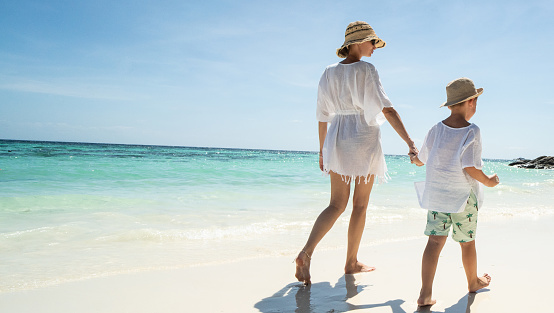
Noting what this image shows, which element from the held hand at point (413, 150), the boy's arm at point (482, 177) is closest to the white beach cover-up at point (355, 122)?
the held hand at point (413, 150)

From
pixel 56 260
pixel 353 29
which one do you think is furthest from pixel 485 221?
pixel 56 260

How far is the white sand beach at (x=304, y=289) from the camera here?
241 centimetres

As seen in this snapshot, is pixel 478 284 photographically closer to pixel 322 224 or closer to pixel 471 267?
pixel 471 267

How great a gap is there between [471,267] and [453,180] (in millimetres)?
639

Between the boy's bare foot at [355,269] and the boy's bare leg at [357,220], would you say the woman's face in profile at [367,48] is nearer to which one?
the boy's bare leg at [357,220]

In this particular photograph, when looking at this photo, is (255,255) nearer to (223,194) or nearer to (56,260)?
(56,260)

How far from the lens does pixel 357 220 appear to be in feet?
10.0

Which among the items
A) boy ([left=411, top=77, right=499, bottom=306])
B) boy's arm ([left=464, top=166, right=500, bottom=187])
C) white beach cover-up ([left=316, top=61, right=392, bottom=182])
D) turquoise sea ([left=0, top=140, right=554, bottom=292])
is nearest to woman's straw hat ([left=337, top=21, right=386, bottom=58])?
white beach cover-up ([left=316, top=61, right=392, bottom=182])

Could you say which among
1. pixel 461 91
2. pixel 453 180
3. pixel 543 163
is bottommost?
pixel 543 163

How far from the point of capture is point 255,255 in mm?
3660

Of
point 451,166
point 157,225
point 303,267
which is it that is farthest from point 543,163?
point 303,267

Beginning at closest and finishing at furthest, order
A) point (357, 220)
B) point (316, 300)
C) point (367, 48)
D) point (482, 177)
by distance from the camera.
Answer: point (482, 177), point (316, 300), point (367, 48), point (357, 220)

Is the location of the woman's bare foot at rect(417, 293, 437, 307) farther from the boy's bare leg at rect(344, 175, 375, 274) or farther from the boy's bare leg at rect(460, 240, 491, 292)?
the boy's bare leg at rect(344, 175, 375, 274)

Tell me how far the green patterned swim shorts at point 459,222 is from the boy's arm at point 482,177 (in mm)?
168
